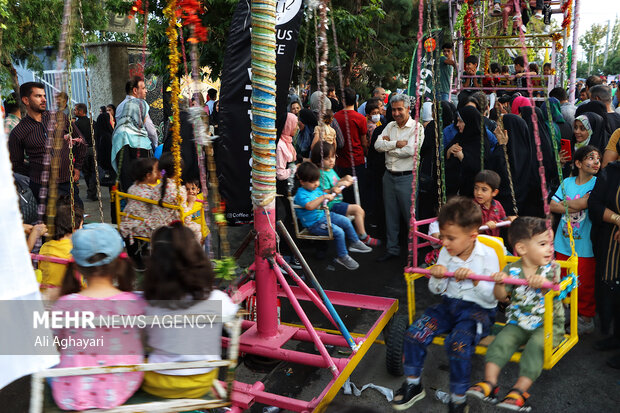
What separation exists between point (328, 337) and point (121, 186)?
454 cm

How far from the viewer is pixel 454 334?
3.29m

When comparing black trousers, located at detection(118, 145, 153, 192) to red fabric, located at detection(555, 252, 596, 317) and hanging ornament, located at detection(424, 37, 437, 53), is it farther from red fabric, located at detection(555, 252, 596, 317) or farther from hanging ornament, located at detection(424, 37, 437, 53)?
red fabric, located at detection(555, 252, 596, 317)

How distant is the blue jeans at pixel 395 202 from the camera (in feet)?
19.8

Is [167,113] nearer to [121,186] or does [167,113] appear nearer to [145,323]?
[121,186]

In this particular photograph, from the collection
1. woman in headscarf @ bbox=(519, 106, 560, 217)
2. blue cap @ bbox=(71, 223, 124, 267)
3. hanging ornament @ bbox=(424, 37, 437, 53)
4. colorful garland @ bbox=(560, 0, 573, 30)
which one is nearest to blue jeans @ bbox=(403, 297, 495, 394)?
blue cap @ bbox=(71, 223, 124, 267)

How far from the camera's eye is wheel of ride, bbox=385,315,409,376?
3.80 metres

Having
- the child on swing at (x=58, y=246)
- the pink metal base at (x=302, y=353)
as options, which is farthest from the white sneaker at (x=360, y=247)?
the child on swing at (x=58, y=246)

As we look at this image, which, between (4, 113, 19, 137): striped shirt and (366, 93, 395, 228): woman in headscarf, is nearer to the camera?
(4, 113, 19, 137): striped shirt

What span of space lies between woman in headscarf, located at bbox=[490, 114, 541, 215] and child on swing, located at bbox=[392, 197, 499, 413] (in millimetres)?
2314

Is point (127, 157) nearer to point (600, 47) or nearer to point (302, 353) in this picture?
point (302, 353)

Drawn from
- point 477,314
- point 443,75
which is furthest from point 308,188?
point 443,75

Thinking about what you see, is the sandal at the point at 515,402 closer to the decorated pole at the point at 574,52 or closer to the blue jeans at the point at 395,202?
the blue jeans at the point at 395,202

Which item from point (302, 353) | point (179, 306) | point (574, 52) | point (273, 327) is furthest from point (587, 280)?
point (574, 52)

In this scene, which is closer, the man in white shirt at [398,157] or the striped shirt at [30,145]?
the striped shirt at [30,145]
